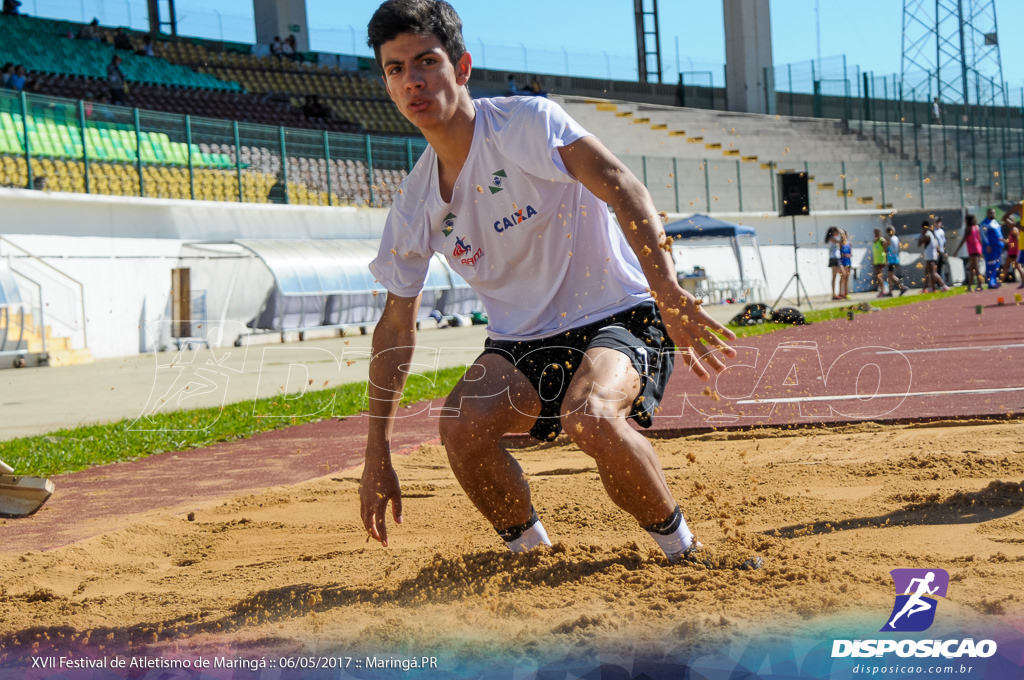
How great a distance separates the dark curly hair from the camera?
3244 mm

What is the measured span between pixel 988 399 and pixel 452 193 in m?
5.24

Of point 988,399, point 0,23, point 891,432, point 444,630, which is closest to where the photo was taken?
point 444,630

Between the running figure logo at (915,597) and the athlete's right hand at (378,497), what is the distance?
1.60 meters

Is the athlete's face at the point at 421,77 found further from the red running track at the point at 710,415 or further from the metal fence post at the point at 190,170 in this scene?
the metal fence post at the point at 190,170

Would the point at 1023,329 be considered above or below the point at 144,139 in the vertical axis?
below

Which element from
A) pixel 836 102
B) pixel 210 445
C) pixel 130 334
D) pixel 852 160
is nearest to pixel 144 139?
pixel 130 334

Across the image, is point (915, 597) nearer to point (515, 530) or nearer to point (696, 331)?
point (696, 331)

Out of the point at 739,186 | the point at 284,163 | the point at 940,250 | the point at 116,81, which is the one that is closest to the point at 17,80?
the point at 116,81

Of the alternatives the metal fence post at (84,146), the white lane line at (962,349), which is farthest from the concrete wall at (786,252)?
the white lane line at (962,349)

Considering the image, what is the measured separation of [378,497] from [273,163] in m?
22.4

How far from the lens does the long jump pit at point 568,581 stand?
2.60 m

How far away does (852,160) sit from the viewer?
134 ft

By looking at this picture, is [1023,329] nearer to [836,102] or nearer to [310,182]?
[310,182]

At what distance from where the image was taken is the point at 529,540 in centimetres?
368
